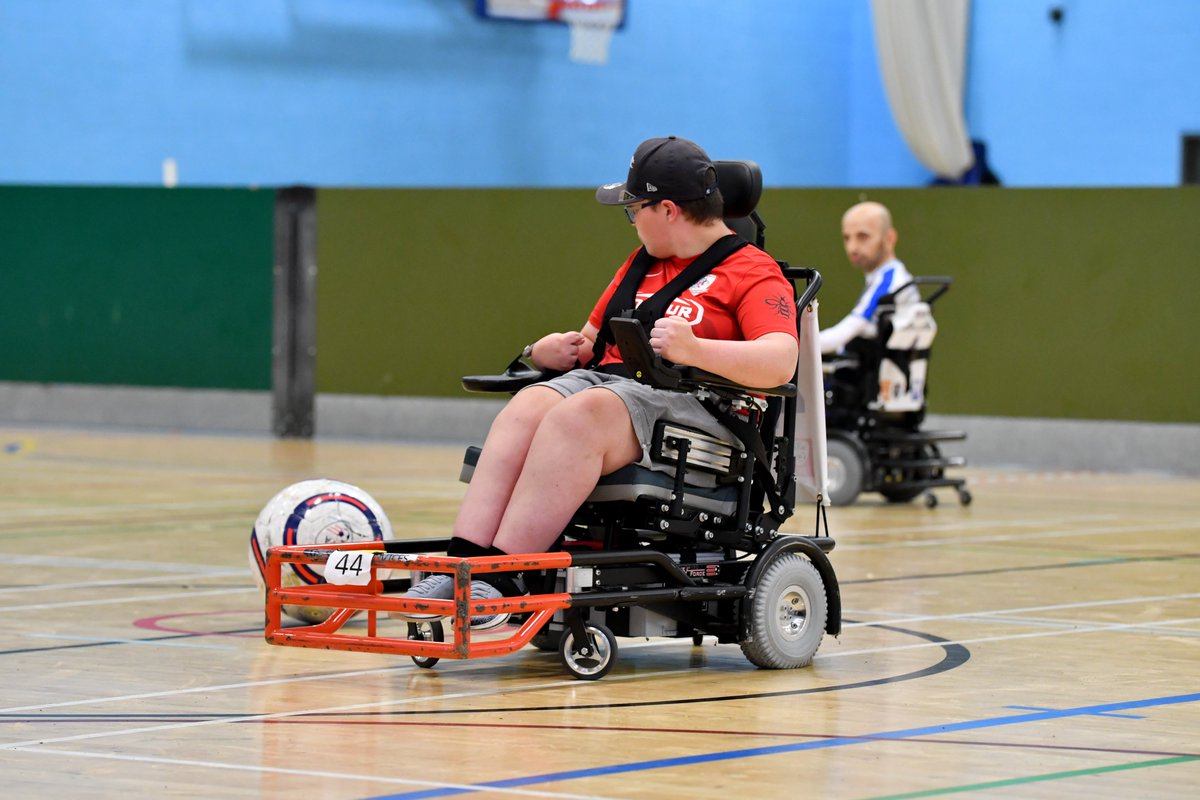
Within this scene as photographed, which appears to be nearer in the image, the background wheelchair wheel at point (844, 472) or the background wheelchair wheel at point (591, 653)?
the background wheelchair wheel at point (591, 653)

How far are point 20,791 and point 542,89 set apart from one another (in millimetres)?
18467

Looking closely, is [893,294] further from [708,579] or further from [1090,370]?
[708,579]

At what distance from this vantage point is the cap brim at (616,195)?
17.7 feet

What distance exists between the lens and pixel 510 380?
546 cm

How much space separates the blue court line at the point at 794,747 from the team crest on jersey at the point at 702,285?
4.45ft

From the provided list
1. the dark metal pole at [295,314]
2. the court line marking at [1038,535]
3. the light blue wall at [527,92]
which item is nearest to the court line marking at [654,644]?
the court line marking at [1038,535]

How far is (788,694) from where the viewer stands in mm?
4973

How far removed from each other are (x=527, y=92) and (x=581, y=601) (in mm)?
17088

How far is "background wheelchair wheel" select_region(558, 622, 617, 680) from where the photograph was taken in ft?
16.9

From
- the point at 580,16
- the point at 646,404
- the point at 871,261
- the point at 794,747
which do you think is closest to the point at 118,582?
the point at 646,404

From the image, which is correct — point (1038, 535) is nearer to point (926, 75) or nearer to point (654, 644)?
point (654, 644)

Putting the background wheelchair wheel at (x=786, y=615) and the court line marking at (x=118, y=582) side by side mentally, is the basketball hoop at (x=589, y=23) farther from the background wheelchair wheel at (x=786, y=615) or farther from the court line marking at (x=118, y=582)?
the background wheelchair wheel at (x=786, y=615)

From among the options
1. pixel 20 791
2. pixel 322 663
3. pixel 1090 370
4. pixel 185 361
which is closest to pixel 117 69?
pixel 185 361

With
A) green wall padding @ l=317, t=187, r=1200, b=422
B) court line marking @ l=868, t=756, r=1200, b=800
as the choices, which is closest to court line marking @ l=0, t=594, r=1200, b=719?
court line marking @ l=868, t=756, r=1200, b=800
